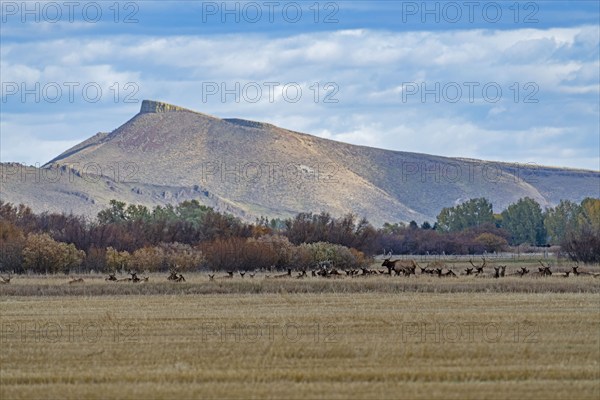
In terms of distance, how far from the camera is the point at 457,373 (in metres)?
19.4

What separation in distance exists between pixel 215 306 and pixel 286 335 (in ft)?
33.1

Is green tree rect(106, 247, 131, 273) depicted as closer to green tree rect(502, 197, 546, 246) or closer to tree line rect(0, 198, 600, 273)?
tree line rect(0, 198, 600, 273)

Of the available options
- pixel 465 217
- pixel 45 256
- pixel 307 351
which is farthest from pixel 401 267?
pixel 465 217

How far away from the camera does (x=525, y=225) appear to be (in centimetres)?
15200

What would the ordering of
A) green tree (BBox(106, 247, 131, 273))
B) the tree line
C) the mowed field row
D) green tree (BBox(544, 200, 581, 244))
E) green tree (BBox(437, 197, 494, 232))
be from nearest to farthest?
the mowed field row → the tree line → green tree (BBox(106, 247, 131, 273)) → green tree (BBox(544, 200, 581, 244)) → green tree (BBox(437, 197, 494, 232))

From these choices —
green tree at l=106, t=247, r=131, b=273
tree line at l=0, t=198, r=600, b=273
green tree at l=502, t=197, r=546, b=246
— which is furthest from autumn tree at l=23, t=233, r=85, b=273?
green tree at l=502, t=197, r=546, b=246

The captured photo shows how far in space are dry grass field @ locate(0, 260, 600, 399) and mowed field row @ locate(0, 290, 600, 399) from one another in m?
0.04

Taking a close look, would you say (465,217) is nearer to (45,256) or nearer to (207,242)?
(207,242)

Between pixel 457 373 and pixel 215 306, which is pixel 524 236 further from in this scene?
pixel 457 373

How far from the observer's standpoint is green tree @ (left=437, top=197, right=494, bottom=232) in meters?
155

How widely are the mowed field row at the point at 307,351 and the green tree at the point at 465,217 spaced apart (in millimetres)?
121501

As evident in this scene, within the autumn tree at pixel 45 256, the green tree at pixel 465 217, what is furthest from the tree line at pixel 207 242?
the green tree at pixel 465 217

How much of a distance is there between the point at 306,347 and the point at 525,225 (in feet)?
436

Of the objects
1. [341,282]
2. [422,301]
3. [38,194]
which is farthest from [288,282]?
[38,194]
